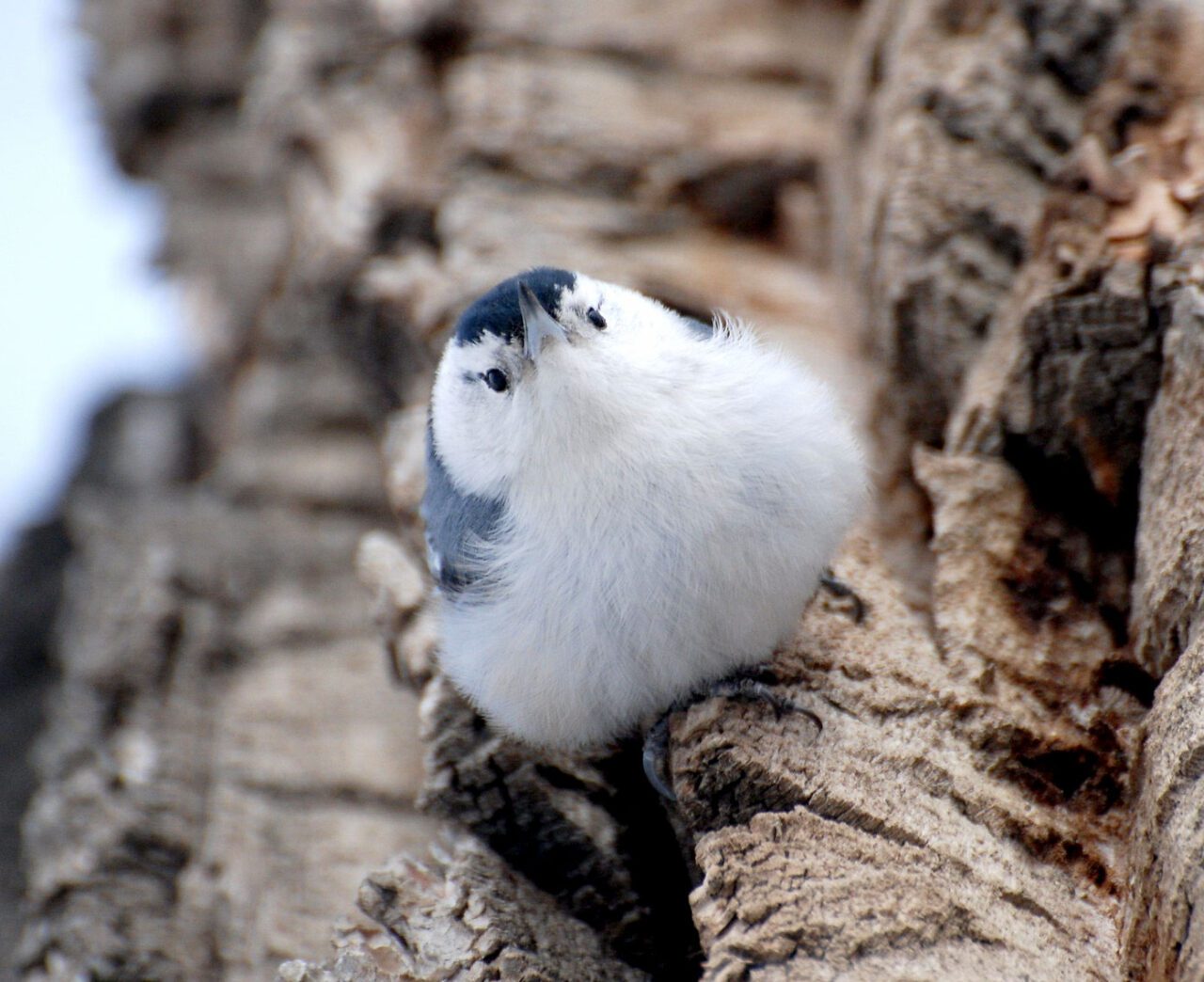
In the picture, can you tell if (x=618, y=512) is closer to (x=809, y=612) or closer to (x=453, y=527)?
(x=453, y=527)

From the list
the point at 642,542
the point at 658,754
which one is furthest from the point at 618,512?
the point at 658,754

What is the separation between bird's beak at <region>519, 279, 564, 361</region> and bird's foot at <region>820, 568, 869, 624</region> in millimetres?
632

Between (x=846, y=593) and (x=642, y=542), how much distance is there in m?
0.47

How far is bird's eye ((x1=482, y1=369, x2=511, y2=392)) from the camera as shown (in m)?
1.81

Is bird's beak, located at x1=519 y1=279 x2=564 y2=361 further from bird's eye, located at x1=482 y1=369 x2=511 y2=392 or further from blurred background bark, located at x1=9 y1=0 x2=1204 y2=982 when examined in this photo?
blurred background bark, located at x1=9 y1=0 x2=1204 y2=982

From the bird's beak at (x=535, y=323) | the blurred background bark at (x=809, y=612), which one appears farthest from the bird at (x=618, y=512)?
the blurred background bark at (x=809, y=612)

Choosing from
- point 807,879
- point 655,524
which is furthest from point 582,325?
point 807,879

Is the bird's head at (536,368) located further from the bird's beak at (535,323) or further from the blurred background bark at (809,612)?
the blurred background bark at (809,612)

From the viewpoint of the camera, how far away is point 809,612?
6.38 ft

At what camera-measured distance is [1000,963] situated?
1.38m

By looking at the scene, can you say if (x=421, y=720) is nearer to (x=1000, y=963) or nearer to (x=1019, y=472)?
(x=1000, y=963)

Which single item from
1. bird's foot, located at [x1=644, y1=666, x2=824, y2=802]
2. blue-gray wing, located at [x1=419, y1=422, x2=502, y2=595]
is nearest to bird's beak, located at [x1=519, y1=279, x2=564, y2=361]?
blue-gray wing, located at [x1=419, y1=422, x2=502, y2=595]

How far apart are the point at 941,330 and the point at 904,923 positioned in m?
1.24

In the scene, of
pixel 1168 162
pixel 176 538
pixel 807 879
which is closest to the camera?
pixel 807 879
